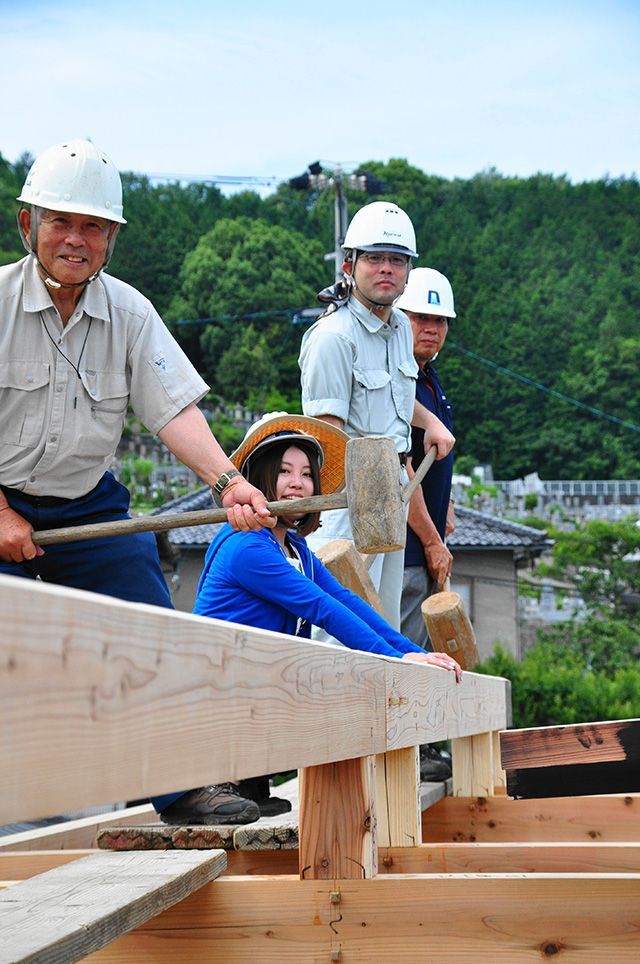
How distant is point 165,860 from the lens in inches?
94.1

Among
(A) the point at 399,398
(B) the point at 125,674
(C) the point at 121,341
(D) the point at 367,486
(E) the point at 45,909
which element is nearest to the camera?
(B) the point at 125,674

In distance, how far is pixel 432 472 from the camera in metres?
5.80

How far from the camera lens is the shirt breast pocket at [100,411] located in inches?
131

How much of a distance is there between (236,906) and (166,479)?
41386 millimetres

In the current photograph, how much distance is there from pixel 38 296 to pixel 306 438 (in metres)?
0.96

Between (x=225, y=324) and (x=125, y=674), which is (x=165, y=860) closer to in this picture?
(x=125, y=674)

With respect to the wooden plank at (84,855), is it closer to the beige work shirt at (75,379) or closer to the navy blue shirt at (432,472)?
the beige work shirt at (75,379)

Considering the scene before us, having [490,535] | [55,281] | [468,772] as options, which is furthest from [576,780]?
[490,535]

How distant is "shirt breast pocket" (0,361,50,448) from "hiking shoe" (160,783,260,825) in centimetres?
104

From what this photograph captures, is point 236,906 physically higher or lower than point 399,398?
lower

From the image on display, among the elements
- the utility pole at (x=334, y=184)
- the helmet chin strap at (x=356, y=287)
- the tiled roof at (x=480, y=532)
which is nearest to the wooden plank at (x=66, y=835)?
the helmet chin strap at (x=356, y=287)

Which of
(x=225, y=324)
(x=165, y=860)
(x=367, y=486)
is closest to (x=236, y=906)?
(x=165, y=860)

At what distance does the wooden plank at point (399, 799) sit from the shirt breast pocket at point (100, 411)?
1167 mm

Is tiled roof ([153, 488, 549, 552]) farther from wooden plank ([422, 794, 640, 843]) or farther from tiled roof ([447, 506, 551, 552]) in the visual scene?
wooden plank ([422, 794, 640, 843])
